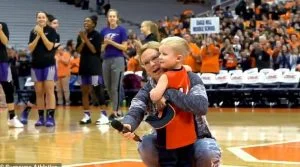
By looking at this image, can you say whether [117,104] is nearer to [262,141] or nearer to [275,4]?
[262,141]

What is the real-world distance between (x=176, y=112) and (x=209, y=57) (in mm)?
12541

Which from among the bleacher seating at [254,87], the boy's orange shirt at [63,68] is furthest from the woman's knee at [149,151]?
the boy's orange shirt at [63,68]

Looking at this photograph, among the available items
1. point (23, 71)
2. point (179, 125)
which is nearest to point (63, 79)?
point (23, 71)

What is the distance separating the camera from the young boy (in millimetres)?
4633

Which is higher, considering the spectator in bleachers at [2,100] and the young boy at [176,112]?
the young boy at [176,112]

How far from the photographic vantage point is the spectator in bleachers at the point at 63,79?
Result: 18.9 meters

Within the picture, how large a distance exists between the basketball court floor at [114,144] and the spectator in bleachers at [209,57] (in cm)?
542

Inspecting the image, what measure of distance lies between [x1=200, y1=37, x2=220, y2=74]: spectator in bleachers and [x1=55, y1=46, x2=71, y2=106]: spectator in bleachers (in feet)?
13.0

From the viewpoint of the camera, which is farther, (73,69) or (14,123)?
(73,69)

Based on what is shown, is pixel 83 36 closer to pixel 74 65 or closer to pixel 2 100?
pixel 2 100

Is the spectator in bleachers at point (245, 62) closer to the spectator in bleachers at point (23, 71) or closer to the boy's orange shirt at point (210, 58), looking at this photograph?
the boy's orange shirt at point (210, 58)

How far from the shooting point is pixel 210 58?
1717cm

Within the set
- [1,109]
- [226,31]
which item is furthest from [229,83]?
[1,109]

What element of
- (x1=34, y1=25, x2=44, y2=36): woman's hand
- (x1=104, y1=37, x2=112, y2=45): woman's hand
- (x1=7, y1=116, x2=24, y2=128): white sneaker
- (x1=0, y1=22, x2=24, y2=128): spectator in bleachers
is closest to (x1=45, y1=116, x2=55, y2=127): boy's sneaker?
(x1=7, y1=116, x2=24, y2=128): white sneaker
